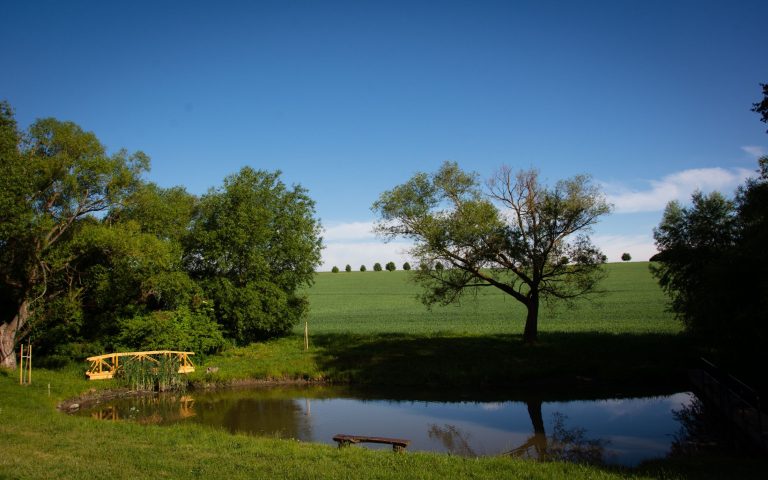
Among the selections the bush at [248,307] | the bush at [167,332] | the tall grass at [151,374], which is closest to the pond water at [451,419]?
the tall grass at [151,374]

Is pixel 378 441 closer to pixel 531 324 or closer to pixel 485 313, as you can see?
pixel 531 324

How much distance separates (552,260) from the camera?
28.9 metres

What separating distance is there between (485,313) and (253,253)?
23.8 metres

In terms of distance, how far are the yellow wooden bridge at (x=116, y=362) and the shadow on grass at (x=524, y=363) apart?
6.97 meters

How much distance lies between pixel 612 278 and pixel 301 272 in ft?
186

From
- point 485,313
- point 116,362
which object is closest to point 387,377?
point 116,362

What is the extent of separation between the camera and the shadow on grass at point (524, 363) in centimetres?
2544

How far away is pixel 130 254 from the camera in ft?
87.0

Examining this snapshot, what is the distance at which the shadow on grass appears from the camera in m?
25.4

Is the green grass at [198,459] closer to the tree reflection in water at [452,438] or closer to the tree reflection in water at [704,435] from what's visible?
the tree reflection in water at [452,438]

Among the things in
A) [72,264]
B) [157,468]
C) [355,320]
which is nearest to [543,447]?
[157,468]

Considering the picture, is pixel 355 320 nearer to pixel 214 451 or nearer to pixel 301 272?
pixel 301 272

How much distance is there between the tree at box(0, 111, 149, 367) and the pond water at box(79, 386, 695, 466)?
7.43 m

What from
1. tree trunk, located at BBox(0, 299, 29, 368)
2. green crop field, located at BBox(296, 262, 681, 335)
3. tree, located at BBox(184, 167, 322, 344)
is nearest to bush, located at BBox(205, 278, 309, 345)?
tree, located at BBox(184, 167, 322, 344)
